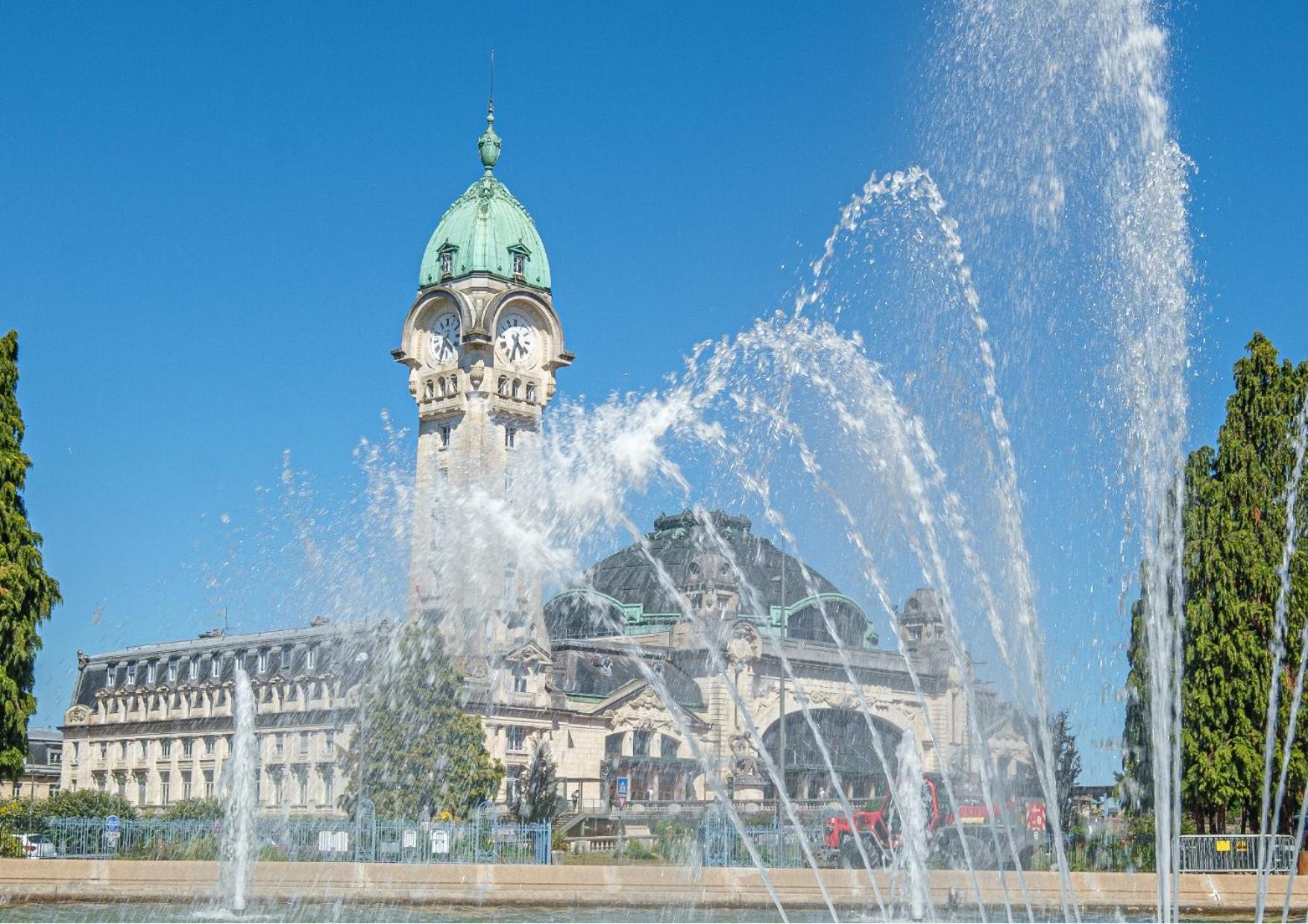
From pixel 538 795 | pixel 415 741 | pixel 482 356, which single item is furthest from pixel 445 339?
pixel 415 741

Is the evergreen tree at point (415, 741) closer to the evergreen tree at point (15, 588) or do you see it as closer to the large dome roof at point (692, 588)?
the evergreen tree at point (15, 588)

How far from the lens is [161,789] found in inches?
3711

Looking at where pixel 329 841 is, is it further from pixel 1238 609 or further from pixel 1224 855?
pixel 1238 609

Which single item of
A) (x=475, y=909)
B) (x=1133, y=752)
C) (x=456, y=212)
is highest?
(x=456, y=212)

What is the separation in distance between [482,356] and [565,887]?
216 ft

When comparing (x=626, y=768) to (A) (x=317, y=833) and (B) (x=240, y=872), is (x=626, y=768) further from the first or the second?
(B) (x=240, y=872)

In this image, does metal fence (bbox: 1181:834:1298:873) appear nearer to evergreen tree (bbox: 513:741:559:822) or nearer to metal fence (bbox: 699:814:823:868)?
metal fence (bbox: 699:814:823:868)

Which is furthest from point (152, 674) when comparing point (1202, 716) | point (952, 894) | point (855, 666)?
point (952, 894)

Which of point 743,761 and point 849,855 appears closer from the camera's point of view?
point 849,855

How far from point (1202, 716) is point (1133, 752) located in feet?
8.87

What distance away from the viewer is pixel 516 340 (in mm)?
95062

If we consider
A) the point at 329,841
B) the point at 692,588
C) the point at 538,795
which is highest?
the point at 692,588

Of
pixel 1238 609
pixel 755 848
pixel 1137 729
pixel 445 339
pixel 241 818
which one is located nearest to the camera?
pixel 241 818

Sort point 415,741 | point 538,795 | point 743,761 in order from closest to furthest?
point 415,741
point 538,795
point 743,761
